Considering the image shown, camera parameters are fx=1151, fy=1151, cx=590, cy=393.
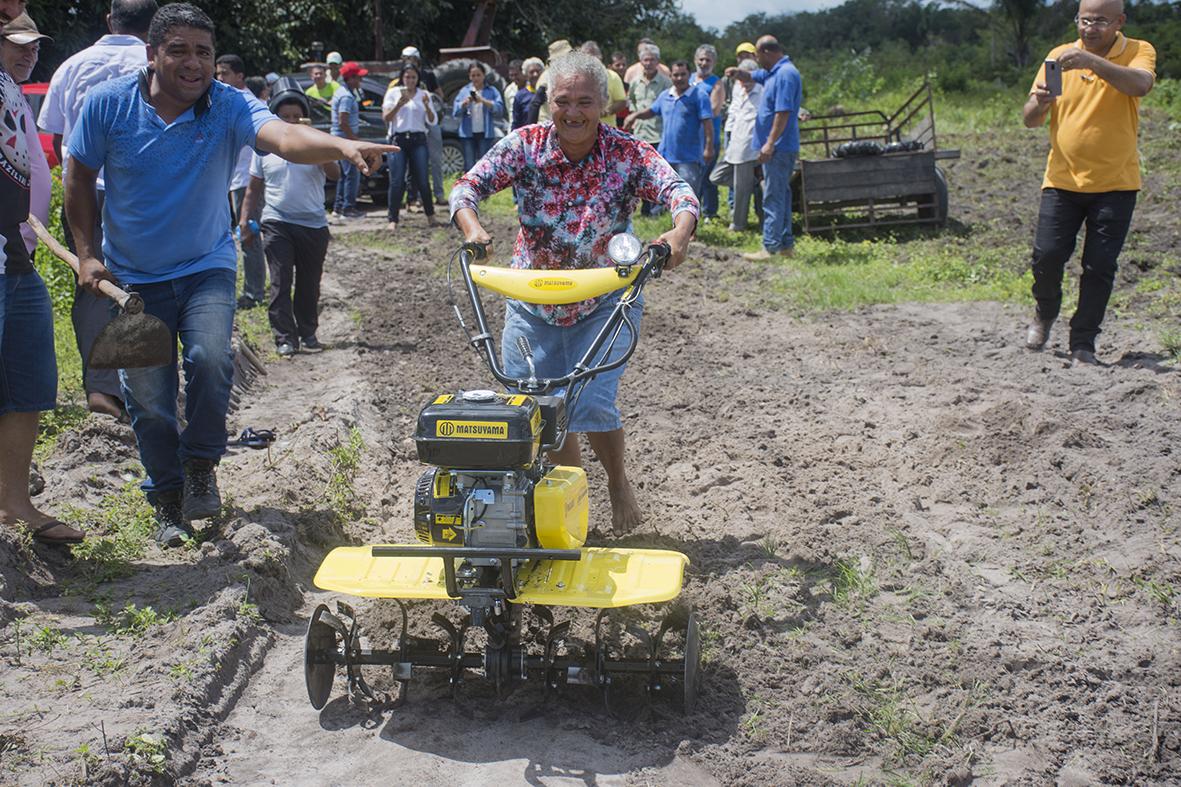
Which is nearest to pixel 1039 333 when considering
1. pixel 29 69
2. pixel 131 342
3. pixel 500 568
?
pixel 500 568

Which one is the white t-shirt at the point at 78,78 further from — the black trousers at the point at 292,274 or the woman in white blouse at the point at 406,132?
the woman in white blouse at the point at 406,132

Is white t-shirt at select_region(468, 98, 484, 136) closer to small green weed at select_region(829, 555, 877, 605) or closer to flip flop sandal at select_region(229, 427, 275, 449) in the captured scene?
flip flop sandal at select_region(229, 427, 275, 449)

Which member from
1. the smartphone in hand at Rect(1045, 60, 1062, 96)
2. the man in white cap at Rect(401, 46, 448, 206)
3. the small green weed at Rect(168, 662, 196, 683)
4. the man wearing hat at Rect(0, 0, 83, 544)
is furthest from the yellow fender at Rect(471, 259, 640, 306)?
the man in white cap at Rect(401, 46, 448, 206)

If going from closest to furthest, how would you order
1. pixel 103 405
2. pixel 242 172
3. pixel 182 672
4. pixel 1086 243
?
pixel 182 672
pixel 103 405
pixel 1086 243
pixel 242 172

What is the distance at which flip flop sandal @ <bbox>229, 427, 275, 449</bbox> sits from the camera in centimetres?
677

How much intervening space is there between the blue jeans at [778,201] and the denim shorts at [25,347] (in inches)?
315

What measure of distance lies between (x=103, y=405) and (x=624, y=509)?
3.42m

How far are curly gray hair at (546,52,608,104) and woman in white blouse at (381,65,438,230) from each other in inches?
404

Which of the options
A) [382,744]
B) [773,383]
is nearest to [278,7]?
[773,383]

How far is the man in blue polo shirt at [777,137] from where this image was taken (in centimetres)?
1130

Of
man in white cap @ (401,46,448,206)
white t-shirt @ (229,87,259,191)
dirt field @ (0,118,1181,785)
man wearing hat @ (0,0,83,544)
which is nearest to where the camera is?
dirt field @ (0,118,1181,785)

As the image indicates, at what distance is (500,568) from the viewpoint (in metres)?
3.66

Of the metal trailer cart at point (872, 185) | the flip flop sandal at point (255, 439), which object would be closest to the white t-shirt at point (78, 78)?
the flip flop sandal at point (255, 439)

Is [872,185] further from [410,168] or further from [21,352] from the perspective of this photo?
[21,352]
